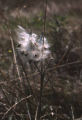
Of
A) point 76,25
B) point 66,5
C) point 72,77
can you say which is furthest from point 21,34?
point 66,5

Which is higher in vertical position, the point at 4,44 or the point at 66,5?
the point at 66,5

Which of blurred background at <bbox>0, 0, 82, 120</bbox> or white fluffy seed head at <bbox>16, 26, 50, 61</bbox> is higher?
white fluffy seed head at <bbox>16, 26, 50, 61</bbox>

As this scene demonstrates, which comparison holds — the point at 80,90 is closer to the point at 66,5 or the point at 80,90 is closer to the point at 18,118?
the point at 18,118

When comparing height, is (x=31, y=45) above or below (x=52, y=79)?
above

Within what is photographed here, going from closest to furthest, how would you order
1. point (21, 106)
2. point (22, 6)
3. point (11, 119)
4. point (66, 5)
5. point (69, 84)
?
point (22, 6)
point (11, 119)
point (21, 106)
point (69, 84)
point (66, 5)

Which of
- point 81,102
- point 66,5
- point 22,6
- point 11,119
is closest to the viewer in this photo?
point 22,6

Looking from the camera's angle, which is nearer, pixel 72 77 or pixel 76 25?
pixel 72 77

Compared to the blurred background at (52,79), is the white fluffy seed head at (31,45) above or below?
above

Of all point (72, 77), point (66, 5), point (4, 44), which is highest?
point (66, 5)

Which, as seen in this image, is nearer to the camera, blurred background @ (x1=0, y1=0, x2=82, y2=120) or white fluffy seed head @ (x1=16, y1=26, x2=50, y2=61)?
white fluffy seed head @ (x1=16, y1=26, x2=50, y2=61)

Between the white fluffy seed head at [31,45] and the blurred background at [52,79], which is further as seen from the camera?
the blurred background at [52,79]
